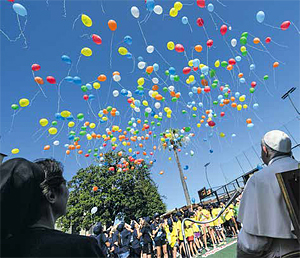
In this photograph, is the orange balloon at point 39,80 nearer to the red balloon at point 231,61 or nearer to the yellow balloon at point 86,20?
the yellow balloon at point 86,20

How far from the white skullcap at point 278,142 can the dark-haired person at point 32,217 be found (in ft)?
4.03

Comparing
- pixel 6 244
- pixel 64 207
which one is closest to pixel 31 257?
pixel 6 244

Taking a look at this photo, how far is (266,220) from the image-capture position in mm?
1097

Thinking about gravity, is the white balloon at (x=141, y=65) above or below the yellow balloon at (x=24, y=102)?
above

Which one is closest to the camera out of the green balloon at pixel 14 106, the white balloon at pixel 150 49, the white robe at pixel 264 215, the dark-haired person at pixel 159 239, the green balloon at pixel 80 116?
the white robe at pixel 264 215

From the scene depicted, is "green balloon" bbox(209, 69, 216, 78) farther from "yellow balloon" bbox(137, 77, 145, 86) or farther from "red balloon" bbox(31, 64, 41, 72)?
"red balloon" bbox(31, 64, 41, 72)

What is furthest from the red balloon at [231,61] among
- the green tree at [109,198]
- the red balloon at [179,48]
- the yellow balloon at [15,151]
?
the green tree at [109,198]

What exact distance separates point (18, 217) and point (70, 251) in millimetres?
243

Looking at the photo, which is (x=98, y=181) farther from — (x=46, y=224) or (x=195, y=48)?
(x=46, y=224)

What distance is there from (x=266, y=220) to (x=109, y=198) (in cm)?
1878

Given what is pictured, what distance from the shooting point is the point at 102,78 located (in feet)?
18.0

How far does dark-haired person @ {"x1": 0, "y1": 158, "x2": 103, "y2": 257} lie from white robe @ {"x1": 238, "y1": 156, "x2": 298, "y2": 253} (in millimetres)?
851

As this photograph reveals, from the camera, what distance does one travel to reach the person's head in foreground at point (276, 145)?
4.33ft

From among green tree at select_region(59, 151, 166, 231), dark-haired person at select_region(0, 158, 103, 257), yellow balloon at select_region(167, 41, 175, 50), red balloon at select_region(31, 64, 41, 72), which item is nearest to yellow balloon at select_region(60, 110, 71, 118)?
red balloon at select_region(31, 64, 41, 72)
